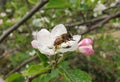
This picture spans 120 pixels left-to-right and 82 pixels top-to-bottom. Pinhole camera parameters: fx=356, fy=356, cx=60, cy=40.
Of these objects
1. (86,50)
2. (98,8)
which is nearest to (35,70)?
(86,50)

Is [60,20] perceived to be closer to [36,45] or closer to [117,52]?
[117,52]

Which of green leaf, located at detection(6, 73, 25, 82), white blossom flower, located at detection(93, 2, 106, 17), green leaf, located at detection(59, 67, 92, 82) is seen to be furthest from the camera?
white blossom flower, located at detection(93, 2, 106, 17)

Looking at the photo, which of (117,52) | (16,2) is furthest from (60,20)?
(117,52)

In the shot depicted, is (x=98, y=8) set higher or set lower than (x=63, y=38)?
lower

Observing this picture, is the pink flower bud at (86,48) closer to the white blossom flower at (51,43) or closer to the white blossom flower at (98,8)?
the white blossom flower at (51,43)

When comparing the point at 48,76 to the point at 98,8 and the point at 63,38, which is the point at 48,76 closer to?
the point at 63,38

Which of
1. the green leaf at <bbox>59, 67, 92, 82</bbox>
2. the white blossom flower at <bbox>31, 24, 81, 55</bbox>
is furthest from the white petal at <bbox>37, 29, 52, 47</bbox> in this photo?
the green leaf at <bbox>59, 67, 92, 82</bbox>

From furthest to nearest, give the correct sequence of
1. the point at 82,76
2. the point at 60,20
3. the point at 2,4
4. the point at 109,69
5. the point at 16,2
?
the point at 2,4 → the point at 109,69 → the point at 16,2 → the point at 60,20 → the point at 82,76

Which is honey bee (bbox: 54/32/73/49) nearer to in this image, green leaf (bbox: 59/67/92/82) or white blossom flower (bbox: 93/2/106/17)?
green leaf (bbox: 59/67/92/82)

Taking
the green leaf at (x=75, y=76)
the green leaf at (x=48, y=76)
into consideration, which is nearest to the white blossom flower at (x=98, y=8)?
the green leaf at (x=48, y=76)
